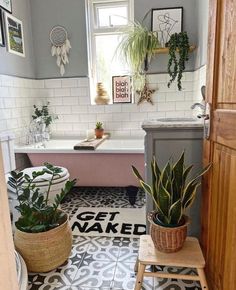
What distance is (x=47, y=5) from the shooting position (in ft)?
10.2

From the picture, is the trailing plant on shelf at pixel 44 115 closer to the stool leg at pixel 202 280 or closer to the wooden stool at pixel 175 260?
the wooden stool at pixel 175 260

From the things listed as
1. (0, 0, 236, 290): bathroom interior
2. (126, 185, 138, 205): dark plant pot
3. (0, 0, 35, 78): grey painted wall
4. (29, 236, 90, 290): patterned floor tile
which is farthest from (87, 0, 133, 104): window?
(29, 236, 90, 290): patterned floor tile

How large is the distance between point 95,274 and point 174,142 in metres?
1.02

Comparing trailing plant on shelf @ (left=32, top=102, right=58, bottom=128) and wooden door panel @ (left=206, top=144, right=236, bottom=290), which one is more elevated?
trailing plant on shelf @ (left=32, top=102, right=58, bottom=128)

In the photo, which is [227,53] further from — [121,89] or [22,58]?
[22,58]

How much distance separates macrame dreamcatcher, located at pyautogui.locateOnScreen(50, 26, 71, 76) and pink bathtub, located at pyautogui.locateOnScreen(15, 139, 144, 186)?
133 cm

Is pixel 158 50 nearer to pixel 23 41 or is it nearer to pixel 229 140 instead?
pixel 23 41

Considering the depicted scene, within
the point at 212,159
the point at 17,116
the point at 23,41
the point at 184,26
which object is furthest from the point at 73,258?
the point at 184,26

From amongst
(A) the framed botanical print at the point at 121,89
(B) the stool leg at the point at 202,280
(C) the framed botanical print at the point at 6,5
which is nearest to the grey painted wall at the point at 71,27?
(A) the framed botanical print at the point at 121,89

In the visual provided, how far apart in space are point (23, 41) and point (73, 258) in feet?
8.70

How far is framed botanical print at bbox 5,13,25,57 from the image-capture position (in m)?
2.65

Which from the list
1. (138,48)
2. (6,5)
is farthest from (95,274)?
(6,5)

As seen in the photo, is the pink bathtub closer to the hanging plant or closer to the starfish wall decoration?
the starfish wall decoration

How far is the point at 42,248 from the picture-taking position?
1.52 metres
